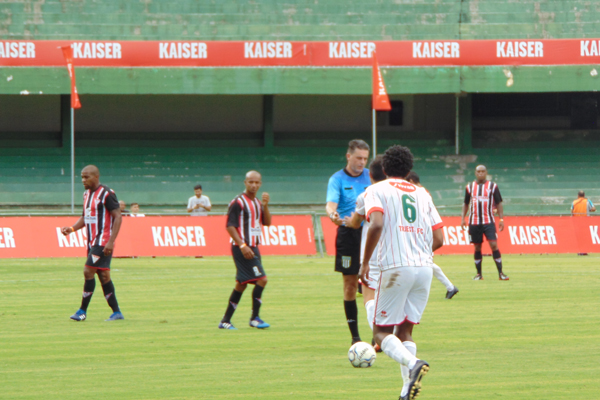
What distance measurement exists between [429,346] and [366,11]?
3002 centimetres

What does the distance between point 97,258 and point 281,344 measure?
3.46 metres

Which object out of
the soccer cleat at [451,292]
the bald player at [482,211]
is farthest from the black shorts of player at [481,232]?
the soccer cleat at [451,292]

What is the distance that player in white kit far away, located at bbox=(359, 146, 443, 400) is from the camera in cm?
652

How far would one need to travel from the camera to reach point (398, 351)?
21.1 ft

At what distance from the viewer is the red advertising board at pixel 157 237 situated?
23578 millimetres

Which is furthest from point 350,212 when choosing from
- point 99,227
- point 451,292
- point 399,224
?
point 451,292

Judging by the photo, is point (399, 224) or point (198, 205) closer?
point (399, 224)

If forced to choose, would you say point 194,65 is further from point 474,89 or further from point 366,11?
point 474,89

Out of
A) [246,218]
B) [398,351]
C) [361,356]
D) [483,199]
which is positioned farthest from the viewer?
[483,199]

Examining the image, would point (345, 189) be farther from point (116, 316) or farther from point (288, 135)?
point (288, 135)

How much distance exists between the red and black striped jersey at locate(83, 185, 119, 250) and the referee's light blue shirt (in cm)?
389

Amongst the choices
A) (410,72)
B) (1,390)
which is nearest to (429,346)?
(1,390)

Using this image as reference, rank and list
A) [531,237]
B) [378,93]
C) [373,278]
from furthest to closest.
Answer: [378,93] < [531,237] < [373,278]

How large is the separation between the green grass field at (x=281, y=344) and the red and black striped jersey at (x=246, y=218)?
123cm
